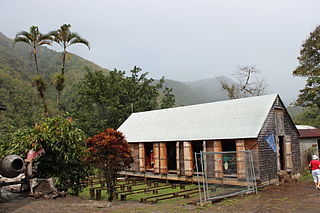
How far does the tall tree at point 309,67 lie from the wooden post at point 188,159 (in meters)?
16.9

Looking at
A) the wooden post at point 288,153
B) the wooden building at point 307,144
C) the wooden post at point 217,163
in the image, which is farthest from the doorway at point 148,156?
the wooden building at point 307,144

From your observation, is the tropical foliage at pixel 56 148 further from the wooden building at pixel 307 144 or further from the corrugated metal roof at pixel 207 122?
the wooden building at pixel 307 144

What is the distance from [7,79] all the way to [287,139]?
165 feet

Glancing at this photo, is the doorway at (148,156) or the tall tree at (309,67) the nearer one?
the doorway at (148,156)

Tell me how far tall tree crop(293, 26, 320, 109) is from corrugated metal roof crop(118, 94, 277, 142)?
1398 centimetres

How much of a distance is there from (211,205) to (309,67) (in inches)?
969

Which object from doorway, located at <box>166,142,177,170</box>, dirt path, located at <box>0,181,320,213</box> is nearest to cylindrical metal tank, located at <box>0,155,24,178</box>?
dirt path, located at <box>0,181,320,213</box>

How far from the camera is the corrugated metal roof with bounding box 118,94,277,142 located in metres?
15.8

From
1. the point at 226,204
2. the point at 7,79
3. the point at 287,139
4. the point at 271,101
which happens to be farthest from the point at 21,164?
the point at 7,79

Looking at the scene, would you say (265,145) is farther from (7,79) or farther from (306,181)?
(7,79)

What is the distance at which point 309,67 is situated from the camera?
29906mm

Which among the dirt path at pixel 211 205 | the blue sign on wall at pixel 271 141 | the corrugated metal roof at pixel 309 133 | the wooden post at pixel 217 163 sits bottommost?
the dirt path at pixel 211 205

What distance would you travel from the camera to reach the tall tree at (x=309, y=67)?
28.5 m

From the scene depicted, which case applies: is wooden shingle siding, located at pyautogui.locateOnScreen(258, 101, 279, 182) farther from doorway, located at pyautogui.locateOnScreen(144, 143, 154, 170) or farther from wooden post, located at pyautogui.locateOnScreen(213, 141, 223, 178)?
doorway, located at pyautogui.locateOnScreen(144, 143, 154, 170)
